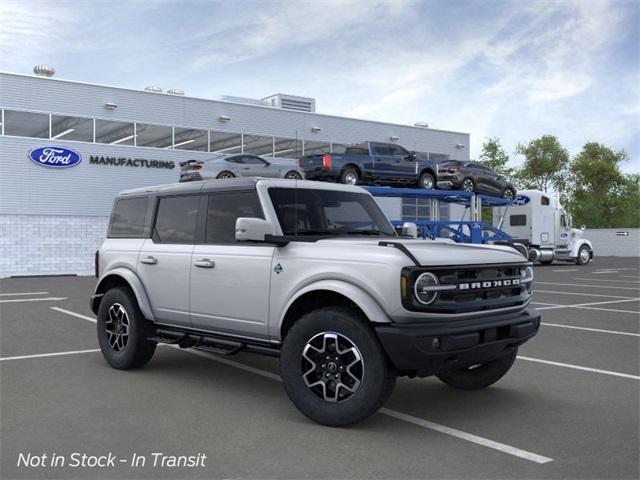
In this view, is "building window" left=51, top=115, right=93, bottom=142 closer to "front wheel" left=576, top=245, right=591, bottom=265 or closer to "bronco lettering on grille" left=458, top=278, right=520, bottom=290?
"front wheel" left=576, top=245, right=591, bottom=265

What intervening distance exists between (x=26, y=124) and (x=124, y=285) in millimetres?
21893

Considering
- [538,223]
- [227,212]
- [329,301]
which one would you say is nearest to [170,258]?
[227,212]

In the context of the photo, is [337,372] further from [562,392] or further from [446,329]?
[562,392]

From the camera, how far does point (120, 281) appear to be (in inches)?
287

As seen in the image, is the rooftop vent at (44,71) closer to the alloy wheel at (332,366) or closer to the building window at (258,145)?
the building window at (258,145)

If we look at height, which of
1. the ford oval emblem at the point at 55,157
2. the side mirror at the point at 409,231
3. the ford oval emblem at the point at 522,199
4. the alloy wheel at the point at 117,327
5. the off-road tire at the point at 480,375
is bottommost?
the off-road tire at the point at 480,375

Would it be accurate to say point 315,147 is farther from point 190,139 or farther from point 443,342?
point 443,342

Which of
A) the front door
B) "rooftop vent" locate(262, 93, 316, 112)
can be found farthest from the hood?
"rooftop vent" locate(262, 93, 316, 112)

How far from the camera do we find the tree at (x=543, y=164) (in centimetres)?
7112

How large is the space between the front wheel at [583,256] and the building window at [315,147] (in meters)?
13.8

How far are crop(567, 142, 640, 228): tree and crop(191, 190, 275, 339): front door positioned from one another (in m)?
69.3

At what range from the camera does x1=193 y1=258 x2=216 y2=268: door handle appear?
5973mm

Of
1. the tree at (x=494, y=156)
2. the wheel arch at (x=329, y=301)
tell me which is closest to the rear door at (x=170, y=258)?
the wheel arch at (x=329, y=301)

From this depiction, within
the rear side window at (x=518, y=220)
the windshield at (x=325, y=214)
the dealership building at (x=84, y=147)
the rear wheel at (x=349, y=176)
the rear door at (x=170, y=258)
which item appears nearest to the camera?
the windshield at (x=325, y=214)
